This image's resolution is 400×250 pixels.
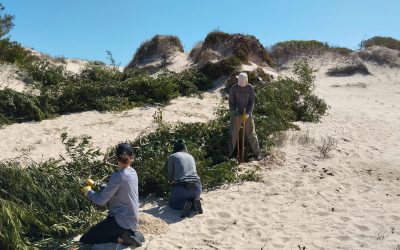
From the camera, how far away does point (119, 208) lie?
5668mm

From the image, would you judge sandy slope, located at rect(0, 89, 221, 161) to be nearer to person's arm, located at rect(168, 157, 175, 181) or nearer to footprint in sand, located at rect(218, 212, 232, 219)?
person's arm, located at rect(168, 157, 175, 181)

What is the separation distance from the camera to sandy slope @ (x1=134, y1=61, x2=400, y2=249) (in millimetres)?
6188

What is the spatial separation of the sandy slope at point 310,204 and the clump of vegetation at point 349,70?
33.0 feet

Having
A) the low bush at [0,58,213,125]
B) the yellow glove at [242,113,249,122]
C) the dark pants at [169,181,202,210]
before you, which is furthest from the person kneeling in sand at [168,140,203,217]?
the low bush at [0,58,213,125]

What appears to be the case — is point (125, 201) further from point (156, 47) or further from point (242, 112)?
point (156, 47)

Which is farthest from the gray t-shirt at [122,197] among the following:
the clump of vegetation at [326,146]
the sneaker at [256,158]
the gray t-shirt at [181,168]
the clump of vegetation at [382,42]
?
the clump of vegetation at [382,42]

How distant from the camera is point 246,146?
1028 cm

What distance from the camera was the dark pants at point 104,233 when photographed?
18.5 feet

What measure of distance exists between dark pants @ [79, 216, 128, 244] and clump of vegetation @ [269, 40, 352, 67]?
65.5ft

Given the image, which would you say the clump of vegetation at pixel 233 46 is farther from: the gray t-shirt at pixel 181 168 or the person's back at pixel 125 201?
the person's back at pixel 125 201

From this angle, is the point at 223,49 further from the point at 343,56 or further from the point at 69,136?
the point at 69,136

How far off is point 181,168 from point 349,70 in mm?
17258

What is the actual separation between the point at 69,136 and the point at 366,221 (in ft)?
24.3

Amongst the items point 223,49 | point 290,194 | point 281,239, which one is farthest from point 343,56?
point 281,239
